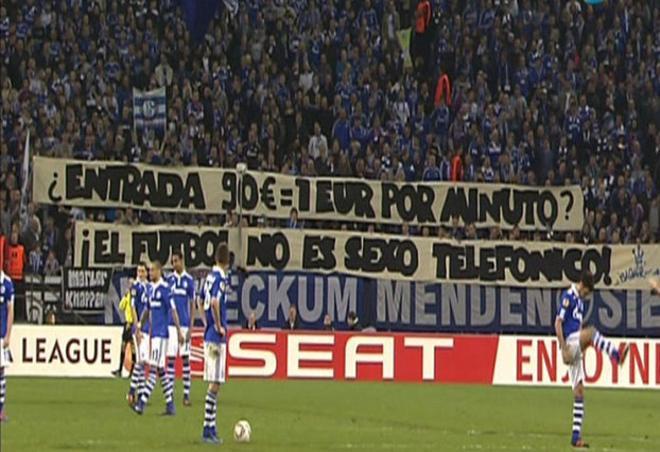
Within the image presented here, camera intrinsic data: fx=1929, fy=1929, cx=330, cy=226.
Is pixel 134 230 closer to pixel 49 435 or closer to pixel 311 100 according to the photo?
pixel 311 100

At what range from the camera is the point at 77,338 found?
42.3m

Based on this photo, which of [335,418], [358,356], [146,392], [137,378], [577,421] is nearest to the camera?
[577,421]

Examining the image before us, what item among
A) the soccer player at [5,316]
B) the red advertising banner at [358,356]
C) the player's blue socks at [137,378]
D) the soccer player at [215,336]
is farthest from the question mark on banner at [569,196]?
the soccer player at [215,336]

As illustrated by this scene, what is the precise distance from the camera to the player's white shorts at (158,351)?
31859mm

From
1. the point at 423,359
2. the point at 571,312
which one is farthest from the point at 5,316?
the point at 423,359

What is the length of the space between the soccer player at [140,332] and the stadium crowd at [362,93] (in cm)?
1102

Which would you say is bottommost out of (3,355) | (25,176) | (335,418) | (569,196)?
(335,418)

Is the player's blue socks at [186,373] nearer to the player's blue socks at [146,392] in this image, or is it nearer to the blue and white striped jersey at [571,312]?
the player's blue socks at [146,392]

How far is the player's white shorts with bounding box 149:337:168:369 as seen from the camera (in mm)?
31859

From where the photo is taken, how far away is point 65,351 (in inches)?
1676

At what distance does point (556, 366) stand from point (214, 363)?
19.7m

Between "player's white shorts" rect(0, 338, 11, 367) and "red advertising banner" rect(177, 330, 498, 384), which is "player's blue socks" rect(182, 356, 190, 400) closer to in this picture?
"player's white shorts" rect(0, 338, 11, 367)

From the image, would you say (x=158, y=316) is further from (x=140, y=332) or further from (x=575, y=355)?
(x=575, y=355)

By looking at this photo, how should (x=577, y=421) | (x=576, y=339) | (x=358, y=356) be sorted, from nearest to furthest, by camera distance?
(x=577, y=421) → (x=576, y=339) → (x=358, y=356)
